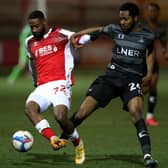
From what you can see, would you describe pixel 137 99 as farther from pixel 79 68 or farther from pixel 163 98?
pixel 79 68

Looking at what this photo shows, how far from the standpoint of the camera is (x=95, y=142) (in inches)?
492

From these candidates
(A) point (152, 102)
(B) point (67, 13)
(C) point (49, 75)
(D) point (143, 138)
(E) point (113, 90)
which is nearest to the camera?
(D) point (143, 138)

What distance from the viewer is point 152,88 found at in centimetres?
1573

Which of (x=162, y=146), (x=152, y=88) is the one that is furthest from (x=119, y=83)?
(x=152, y=88)

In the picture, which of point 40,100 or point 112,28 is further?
point 112,28

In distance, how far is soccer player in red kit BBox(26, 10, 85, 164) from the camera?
10.2m

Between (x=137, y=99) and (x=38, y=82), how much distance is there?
1.45m

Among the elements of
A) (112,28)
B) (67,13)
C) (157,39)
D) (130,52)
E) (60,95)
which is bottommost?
(67,13)

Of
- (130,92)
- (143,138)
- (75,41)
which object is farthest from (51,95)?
(143,138)

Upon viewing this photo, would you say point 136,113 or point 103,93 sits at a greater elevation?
point 103,93

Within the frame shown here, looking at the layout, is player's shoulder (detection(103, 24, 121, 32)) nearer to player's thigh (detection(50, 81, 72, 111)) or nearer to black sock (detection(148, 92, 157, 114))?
player's thigh (detection(50, 81, 72, 111))

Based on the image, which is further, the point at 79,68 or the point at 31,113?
the point at 79,68

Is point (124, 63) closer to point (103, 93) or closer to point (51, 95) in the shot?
point (103, 93)

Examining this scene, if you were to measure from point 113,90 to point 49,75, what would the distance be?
36.5 inches
